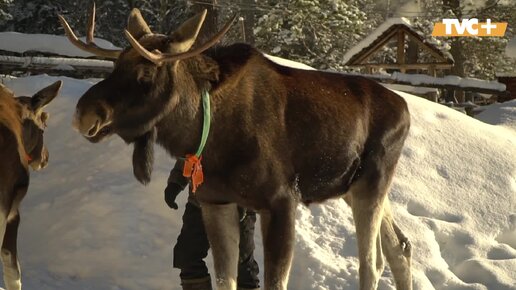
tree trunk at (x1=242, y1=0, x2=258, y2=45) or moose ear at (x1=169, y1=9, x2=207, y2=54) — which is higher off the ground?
moose ear at (x1=169, y1=9, x2=207, y2=54)

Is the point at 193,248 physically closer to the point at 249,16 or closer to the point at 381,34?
the point at 381,34

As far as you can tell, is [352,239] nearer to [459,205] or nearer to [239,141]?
[459,205]

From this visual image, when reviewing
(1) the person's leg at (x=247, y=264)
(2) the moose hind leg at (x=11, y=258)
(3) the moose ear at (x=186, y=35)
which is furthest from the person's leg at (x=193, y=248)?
(3) the moose ear at (x=186, y=35)

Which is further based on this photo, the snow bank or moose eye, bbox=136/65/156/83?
the snow bank

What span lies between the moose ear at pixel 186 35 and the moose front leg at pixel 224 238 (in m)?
1.02

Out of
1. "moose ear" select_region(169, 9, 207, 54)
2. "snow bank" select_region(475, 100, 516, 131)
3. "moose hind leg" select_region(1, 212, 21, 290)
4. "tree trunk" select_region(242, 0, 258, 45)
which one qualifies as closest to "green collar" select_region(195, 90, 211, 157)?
"moose ear" select_region(169, 9, 207, 54)

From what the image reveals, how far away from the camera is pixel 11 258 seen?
585 centimetres

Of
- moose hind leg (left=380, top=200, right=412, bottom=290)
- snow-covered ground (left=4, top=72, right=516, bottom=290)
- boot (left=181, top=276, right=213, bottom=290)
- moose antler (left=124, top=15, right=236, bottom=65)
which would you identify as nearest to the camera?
moose antler (left=124, top=15, right=236, bottom=65)

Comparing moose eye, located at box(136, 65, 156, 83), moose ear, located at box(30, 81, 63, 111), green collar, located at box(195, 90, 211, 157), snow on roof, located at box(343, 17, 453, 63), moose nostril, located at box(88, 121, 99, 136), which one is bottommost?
snow on roof, located at box(343, 17, 453, 63)

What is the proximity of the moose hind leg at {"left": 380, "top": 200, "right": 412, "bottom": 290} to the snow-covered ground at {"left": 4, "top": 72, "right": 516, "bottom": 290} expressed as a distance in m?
0.83

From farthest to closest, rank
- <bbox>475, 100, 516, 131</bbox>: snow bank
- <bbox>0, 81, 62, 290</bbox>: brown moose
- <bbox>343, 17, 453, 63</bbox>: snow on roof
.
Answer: <bbox>343, 17, 453, 63</bbox>: snow on roof
<bbox>475, 100, 516, 131</bbox>: snow bank
<bbox>0, 81, 62, 290</bbox>: brown moose

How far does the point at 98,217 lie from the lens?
7129 mm

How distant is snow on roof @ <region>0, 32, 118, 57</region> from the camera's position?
57.2 feet

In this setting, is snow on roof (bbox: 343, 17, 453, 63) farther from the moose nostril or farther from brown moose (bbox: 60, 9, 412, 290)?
the moose nostril
